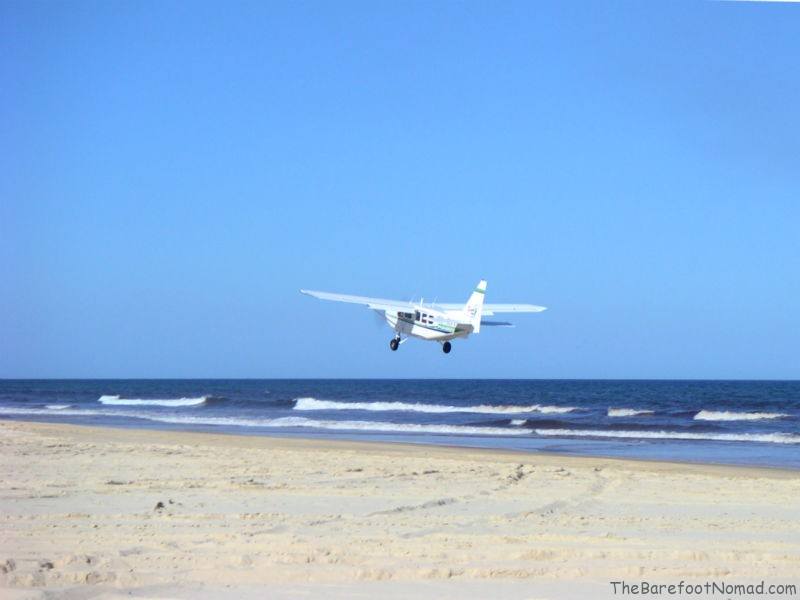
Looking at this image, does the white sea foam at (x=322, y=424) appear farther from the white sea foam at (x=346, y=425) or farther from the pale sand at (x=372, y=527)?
the pale sand at (x=372, y=527)

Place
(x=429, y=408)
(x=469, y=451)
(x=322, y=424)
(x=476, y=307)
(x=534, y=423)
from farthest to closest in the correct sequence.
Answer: (x=429, y=408)
(x=322, y=424)
(x=534, y=423)
(x=469, y=451)
(x=476, y=307)

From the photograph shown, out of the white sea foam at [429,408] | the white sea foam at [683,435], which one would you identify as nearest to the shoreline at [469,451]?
the white sea foam at [683,435]

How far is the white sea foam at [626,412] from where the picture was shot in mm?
44253

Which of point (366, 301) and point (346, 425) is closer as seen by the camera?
point (366, 301)

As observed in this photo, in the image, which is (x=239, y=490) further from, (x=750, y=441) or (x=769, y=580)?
(x=750, y=441)

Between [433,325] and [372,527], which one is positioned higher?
[433,325]

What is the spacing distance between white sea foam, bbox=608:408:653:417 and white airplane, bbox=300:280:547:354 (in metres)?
22.9

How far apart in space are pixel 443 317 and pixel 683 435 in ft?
47.8

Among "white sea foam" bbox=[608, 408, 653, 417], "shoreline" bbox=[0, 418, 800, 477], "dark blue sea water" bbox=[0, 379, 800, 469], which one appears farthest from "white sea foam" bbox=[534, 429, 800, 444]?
"white sea foam" bbox=[608, 408, 653, 417]

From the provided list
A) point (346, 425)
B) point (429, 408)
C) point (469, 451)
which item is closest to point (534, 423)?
point (346, 425)

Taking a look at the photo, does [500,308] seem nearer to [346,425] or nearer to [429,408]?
[346,425]

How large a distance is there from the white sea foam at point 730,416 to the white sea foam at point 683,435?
8100mm

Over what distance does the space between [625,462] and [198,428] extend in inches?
721

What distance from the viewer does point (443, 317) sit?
821 inches
